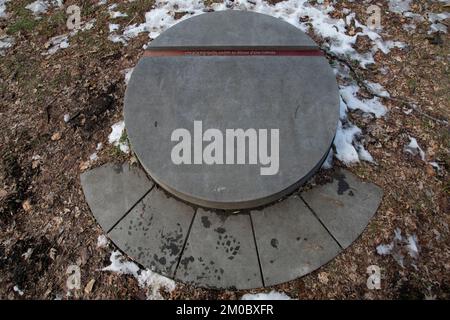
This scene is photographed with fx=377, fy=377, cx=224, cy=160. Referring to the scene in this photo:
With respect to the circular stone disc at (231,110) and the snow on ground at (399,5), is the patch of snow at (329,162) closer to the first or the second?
the circular stone disc at (231,110)

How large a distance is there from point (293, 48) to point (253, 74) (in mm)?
482

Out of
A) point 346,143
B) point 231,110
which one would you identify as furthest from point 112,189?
point 346,143

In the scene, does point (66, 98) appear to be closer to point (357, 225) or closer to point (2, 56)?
point (2, 56)

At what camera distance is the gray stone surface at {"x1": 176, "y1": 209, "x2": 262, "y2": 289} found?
2648 mm

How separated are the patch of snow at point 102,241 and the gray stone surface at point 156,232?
0.22 ft

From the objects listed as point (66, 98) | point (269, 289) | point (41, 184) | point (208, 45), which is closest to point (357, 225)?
point (269, 289)

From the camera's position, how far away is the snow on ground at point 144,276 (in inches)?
105

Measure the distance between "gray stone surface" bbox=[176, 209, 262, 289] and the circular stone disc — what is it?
0.13 m

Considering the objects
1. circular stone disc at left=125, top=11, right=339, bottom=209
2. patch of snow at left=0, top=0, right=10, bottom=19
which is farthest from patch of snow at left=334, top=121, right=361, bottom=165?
patch of snow at left=0, top=0, right=10, bottom=19

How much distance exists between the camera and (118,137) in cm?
329

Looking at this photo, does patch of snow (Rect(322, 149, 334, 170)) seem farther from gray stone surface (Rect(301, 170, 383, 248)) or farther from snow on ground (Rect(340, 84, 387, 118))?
snow on ground (Rect(340, 84, 387, 118))

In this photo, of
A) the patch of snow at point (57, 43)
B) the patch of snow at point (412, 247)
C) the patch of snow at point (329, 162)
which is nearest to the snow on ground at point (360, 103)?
the patch of snow at point (329, 162)

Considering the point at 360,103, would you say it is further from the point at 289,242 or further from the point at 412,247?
the point at 289,242

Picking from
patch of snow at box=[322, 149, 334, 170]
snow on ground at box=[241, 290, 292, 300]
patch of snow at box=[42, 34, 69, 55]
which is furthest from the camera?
patch of snow at box=[42, 34, 69, 55]
